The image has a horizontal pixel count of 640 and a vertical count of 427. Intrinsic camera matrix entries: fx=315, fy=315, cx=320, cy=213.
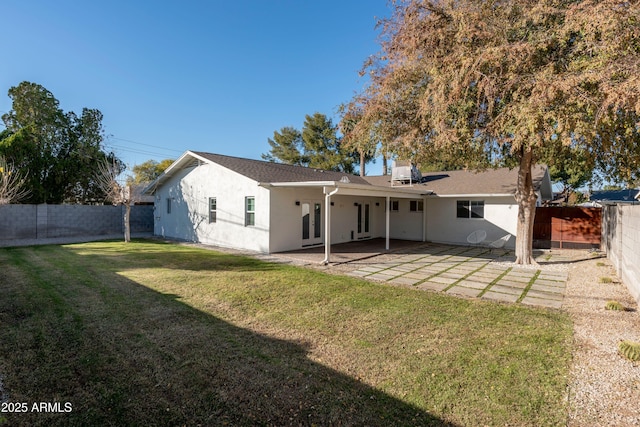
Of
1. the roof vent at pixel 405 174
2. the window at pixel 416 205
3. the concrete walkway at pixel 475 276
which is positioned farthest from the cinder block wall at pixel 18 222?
the window at pixel 416 205

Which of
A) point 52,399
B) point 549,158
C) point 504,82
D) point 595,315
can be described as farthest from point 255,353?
point 549,158

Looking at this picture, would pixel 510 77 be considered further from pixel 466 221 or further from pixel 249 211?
pixel 249 211

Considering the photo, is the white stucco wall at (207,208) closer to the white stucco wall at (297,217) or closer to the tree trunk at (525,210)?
the white stucco wall at (297,217)

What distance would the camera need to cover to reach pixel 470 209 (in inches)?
563

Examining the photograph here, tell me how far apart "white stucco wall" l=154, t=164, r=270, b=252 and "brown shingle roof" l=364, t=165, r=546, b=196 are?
8.40 meters

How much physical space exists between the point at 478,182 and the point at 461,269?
7506 millimetres

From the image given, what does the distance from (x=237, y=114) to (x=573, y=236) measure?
21.5 metres

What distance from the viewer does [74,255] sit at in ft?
34.3

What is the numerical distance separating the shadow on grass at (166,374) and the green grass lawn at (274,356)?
0.05 feet

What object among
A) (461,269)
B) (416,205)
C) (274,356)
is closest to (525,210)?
(461,269)

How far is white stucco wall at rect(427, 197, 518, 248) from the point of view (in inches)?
524

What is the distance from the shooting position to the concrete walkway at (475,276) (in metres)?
6.48

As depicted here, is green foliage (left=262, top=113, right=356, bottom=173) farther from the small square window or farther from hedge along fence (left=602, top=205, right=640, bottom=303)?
hedge along fence (left=602, top=205, right=640, bottom=303)

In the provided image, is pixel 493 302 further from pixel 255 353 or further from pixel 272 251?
pixel 272 251
